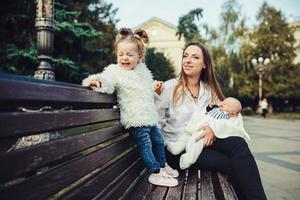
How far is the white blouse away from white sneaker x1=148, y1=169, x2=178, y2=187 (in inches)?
28.4

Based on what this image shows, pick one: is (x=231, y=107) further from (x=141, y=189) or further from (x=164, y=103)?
(x=141, y=189)

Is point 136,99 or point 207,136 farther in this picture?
point 207,136

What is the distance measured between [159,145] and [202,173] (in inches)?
17.8

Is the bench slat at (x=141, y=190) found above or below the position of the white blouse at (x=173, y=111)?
below

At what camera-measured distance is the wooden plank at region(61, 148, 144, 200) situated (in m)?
1.74

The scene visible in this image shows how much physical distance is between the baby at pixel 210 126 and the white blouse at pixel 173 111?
10 centimetres

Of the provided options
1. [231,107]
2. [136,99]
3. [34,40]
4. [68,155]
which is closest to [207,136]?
[231,107]

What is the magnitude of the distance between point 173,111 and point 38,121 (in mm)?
2338

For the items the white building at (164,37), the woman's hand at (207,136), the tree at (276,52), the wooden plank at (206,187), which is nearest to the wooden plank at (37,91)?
the wooden plank at (206,187)

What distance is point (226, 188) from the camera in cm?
268

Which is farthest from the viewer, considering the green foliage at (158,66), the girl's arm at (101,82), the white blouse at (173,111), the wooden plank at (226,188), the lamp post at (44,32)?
the green foliage at (158,66)

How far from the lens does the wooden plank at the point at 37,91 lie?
1186 millimetres

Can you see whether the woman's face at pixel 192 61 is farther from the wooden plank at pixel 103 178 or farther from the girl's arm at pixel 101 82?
the girl's arm at pixel 101 82

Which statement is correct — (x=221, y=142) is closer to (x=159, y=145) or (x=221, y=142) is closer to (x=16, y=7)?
(x=159, y=145)
